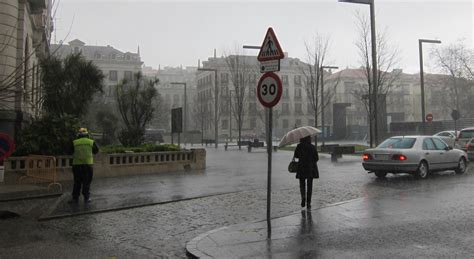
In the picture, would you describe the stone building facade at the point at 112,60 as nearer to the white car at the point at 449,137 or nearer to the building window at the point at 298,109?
the building window at the point at 298,109

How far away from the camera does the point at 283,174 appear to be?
16.3m

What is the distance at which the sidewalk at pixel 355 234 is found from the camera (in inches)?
230

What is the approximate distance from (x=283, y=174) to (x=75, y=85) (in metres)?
10.2

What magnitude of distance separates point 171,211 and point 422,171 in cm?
891

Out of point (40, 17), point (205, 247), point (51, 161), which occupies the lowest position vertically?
point (205, 247)

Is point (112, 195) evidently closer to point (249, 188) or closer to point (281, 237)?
point (249, 188)

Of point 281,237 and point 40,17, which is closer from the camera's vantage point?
point 281,237

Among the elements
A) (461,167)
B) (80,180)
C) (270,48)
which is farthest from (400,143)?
(80,180)

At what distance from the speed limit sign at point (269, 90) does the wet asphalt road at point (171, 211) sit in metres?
2.45

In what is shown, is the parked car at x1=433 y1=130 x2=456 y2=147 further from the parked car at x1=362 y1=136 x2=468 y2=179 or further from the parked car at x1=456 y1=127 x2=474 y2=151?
the parked car at x1=362 y1=136 x2=468 y2=179

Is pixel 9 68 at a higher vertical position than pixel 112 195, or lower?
higher

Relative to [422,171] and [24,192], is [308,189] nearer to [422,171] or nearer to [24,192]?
[422,171]

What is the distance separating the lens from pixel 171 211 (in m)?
9.28

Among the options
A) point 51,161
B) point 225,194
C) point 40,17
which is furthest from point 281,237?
point 40,17
